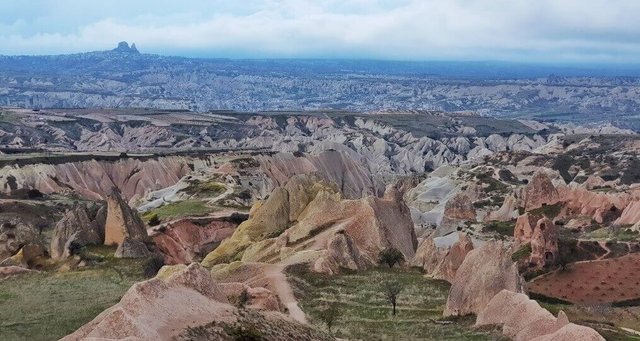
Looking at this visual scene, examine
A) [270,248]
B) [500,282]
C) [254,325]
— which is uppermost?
[254,325]

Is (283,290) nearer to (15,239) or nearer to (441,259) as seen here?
Answer: (441,259)

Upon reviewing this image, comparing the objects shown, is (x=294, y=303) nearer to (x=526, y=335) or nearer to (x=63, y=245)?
(x=526, y=335)

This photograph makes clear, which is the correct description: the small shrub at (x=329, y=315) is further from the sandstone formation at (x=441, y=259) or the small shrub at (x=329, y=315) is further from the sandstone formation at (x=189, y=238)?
the sandstone formation at (x=189, y=238)

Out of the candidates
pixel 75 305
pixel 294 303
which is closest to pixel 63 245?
pixel 75 305

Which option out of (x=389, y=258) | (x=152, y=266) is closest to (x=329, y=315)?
(x=389, y=258)

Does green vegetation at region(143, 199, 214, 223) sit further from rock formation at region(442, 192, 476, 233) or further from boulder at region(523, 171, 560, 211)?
boulder at region(523, 171, 560, 211)

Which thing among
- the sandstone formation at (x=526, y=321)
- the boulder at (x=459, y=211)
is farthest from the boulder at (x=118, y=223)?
the boulder at (x=459, y=211)
